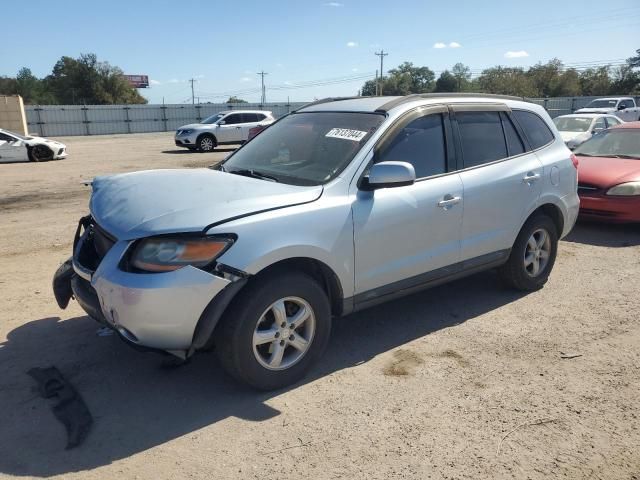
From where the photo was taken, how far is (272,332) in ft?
10.7

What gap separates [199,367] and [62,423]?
0.93 metres

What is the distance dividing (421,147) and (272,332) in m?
1.87

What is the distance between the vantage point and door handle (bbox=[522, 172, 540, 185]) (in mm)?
4715

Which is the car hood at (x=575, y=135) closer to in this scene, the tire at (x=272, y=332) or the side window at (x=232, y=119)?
the tire at (x=272, y=332)

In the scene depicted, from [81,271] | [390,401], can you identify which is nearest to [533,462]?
[390,401]

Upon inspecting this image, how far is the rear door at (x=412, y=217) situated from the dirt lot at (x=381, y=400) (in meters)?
0.57

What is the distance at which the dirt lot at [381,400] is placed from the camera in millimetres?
2734

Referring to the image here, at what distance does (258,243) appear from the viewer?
3078mm

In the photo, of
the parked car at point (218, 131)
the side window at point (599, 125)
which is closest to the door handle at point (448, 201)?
the side window at point (599, 125)

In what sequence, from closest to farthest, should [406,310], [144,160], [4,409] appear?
[4,409] < [406,310] < [144,160]

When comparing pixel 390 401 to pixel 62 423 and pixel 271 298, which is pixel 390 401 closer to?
pixel 271 298

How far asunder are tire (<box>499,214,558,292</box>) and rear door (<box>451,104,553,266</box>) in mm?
191

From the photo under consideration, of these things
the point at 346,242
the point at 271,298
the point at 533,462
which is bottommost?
the point at 533,462

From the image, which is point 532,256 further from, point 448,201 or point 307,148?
point 307,148
